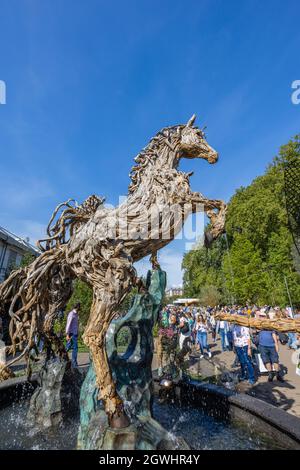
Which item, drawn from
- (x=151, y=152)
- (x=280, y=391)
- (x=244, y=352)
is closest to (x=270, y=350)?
(x=244, y=352)

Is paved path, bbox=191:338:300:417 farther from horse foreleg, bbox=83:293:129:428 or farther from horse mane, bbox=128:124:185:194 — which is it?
horse mane, bbox=128:124:185:194

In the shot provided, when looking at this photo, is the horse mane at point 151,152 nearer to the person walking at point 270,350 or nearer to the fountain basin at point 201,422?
the fountain basin at point 201,422

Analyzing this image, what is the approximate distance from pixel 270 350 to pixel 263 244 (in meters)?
25.3

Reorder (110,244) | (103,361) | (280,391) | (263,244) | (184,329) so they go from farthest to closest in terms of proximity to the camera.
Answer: (263,244) → (184,329) → (280,391) → (110,244) → (103,361)

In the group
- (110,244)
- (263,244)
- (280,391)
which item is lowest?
(280,391)

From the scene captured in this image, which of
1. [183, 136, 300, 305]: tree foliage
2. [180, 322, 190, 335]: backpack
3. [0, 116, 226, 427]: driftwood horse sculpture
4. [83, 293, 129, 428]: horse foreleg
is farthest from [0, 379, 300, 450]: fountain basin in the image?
[183, 136, 300, 305]: tree foliage

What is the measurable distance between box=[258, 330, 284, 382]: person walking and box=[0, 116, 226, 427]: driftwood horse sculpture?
5827 mm

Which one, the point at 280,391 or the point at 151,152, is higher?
the point at 151,152

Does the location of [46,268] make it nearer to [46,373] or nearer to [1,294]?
[1,294]

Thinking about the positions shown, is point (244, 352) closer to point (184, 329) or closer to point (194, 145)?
point (184, 329)

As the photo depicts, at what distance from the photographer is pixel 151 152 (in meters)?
3.87

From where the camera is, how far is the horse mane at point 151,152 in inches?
150

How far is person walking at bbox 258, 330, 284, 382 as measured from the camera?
7691 millimetres
